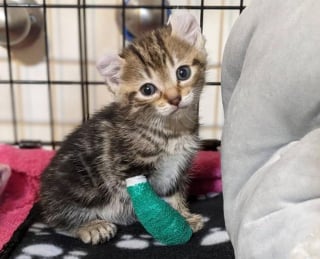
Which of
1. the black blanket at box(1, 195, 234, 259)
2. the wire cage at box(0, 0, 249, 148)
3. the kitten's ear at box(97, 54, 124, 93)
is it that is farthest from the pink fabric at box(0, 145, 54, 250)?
the kitten's ear at box(97, 54, 124, 93)

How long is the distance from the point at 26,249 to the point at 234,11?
3.23 feet

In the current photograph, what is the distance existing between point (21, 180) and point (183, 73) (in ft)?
2.02

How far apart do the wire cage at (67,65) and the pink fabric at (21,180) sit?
275 millimetres

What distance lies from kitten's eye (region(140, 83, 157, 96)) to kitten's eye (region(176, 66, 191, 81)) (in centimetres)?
6

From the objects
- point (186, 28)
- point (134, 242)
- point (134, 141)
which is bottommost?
point (134, 242)

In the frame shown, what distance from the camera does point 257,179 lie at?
794mm

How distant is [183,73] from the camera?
1101mm

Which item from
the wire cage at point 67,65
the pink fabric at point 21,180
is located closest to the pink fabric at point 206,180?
the wire cage at point 67,65

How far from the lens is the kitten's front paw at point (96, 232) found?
1.12m

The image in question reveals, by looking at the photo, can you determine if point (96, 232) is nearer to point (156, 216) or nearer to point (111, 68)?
point (156, 216)

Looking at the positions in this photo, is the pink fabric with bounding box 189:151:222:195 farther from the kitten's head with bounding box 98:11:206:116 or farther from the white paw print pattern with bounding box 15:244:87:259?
the white paw print pattern with bounding box 15:244:87:259

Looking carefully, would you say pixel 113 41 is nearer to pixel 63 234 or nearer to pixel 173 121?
Answer: pixel 173 121

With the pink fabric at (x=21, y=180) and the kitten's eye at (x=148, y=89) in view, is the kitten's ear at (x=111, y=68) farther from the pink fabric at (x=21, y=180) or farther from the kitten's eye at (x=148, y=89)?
the pink fabric at (x=21, y=180)

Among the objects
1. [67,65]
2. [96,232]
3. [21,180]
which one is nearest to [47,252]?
[96,232]
